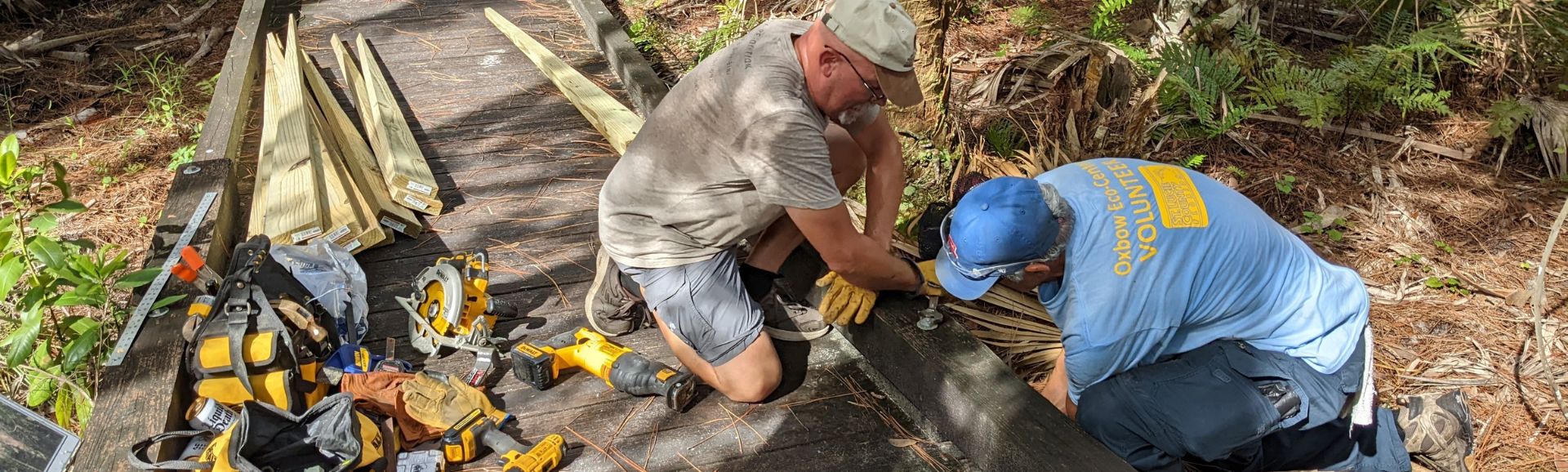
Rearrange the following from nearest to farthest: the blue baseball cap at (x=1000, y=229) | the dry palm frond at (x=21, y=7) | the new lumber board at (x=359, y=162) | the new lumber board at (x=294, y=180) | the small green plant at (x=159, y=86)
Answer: the blue baseball cap at (x=1000, y=229)
the new lumber board at (x=294, y=180)
the new lumber board at (x=359, y=162)
the small green plant at (x=159, y=86)
the dry palm frond at (x=21, y=7)

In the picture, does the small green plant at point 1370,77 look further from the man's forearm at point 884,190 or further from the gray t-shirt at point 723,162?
the gray t-shirt at point 723,162

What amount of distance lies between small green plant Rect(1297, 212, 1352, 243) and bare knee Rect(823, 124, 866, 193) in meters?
2.25

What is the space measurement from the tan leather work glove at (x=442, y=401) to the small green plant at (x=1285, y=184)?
3.76 metres

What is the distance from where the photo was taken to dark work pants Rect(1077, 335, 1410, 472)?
258cm

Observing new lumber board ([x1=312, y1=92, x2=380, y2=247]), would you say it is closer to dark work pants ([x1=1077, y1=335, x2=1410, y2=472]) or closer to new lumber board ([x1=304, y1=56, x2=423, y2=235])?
new lumber board ([x1=304, y1=56, x2=423, y2=235])

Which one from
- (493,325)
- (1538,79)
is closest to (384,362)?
(493,325)

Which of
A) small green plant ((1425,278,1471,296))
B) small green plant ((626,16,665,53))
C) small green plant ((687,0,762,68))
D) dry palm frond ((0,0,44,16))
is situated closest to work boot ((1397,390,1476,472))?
small green plant ((1425,278,1471,296))

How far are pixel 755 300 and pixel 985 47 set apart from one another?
3196 millimetres

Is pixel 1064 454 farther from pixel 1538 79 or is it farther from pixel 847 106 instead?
pixel 1538 79

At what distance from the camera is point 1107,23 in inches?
196

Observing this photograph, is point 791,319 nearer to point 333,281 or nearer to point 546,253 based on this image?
point 546,253

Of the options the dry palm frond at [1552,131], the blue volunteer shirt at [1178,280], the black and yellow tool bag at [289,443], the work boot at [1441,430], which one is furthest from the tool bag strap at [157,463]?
the dry palm frond at [1552,131]

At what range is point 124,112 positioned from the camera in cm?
600

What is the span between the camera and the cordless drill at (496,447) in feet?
9.12
